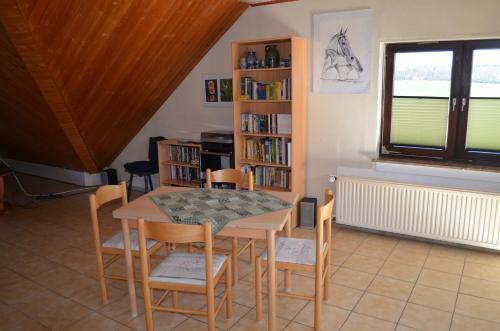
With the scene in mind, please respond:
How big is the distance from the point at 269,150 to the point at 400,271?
192cm

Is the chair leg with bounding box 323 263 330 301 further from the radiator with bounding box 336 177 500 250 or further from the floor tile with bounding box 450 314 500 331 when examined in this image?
the radiator with bounding box 336 177 500 250

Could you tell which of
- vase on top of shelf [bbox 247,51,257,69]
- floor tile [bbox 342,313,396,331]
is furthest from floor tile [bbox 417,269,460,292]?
vase on top of shelf [bbox 247,51,257,69]

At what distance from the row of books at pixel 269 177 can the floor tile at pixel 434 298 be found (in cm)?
195

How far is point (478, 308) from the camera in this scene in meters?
3.07

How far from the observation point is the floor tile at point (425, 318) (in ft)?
9.38

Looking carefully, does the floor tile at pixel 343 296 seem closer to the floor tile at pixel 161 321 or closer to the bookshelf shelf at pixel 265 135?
the floor tile at pixel 161 321

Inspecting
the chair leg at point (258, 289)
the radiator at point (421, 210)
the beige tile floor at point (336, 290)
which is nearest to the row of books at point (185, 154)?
the beige tile floor at point (336, 290)

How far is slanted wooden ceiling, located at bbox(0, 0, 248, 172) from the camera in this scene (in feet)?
11.5

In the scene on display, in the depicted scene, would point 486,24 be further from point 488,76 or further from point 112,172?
point 112,172

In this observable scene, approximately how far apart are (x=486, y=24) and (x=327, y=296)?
276 centimetres

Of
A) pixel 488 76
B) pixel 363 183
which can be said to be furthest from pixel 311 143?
pixel 488 76

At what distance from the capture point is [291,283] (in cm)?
348

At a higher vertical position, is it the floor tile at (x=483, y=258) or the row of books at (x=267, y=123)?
the row of books at (x=267, y=123)

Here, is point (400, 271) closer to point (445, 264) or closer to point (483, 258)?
point (445, 264)
